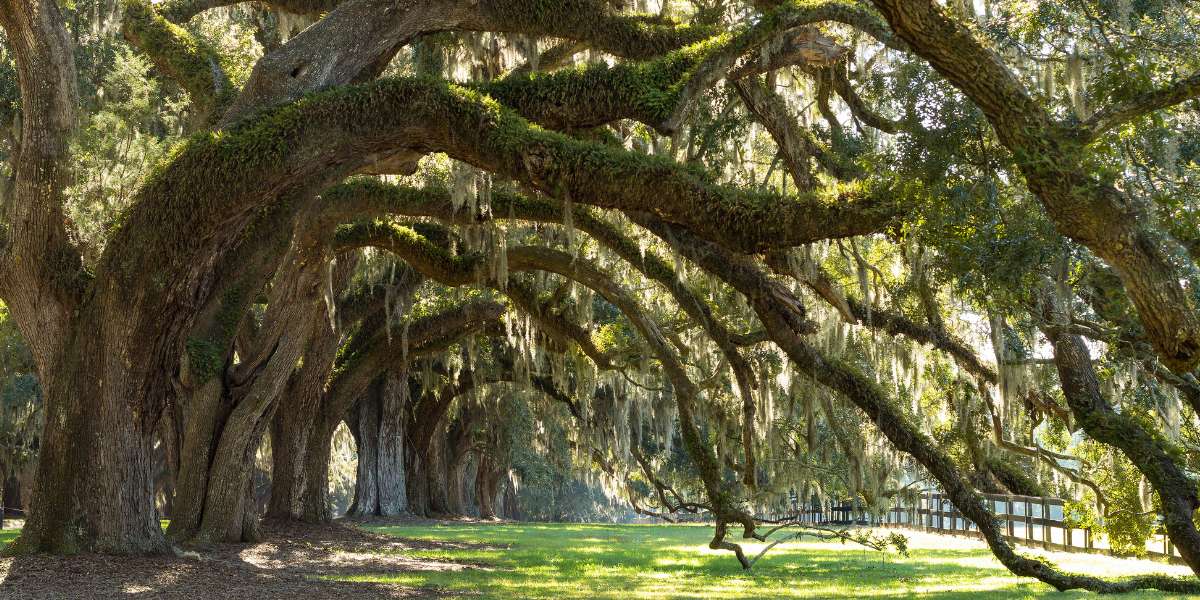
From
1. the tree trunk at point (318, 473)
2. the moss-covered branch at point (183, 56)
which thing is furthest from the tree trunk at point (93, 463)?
the tree trunk at point (318, 473)

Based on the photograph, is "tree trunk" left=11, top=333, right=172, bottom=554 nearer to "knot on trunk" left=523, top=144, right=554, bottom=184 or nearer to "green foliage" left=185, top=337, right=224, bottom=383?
"green foliage" left=185, top=337, right=224, bottom=383

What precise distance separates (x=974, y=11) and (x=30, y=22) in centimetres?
830

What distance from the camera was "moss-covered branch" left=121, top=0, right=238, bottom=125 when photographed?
942 cm

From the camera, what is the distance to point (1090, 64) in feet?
23.0

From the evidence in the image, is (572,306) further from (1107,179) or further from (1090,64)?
(1107,179)

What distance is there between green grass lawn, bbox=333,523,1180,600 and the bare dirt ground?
70 cm

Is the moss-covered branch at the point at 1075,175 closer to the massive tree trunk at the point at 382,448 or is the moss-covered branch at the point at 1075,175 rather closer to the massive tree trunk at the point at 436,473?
the massive tree trunk at the point at 382,448

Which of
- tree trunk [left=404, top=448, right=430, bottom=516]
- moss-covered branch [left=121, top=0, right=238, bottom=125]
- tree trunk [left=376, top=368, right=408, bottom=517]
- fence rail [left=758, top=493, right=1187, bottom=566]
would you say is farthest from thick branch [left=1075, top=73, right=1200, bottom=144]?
tree trunk [left=404, top=448, right=430, bottom=516]

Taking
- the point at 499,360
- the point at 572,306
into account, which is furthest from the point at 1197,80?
the point at 499,360

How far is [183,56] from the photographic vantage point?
31.1 ft

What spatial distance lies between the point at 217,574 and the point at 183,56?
18.1ft

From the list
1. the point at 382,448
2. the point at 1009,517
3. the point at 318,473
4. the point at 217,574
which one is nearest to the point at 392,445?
the point at 382,448

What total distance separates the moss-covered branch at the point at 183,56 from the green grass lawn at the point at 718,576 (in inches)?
213

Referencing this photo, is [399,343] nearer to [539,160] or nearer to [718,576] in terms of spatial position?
[718,576]
